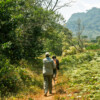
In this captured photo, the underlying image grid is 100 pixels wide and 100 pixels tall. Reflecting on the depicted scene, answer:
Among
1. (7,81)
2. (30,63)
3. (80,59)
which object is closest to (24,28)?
(30,63)

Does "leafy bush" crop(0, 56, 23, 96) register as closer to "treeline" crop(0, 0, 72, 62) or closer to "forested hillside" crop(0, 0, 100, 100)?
"forested hillside" crop(0, 0, 100, 100)

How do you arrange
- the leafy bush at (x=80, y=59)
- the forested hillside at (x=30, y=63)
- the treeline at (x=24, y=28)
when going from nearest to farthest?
the forested hillside at (x=30, y=63) → the treeline at (x=24, y=28) → the leafy bush at (x=80, y=59)

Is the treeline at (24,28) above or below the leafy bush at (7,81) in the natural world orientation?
above

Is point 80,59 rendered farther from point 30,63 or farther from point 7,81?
point 7,81

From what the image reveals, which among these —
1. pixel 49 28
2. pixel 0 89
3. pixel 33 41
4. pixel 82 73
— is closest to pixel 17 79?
pixel 0 89

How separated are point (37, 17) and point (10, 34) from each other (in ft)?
16.6

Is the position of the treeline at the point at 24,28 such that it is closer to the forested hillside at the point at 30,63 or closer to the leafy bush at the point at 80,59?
the forested hillside at the point at 30,63

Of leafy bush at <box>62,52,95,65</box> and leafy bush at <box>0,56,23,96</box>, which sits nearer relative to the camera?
leafy bush at <box>0,56,23,96</box>

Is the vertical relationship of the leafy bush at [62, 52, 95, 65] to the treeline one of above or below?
below

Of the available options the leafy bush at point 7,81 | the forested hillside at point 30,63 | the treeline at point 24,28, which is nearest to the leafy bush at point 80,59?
the forested hillside at point 30,63

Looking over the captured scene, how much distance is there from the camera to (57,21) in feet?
55.4

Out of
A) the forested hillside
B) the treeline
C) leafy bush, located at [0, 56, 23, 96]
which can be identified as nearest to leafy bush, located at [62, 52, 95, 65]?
the forested hillside

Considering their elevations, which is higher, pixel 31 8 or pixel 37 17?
pixel 31 8

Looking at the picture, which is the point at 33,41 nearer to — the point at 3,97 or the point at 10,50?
the point at 10,50
